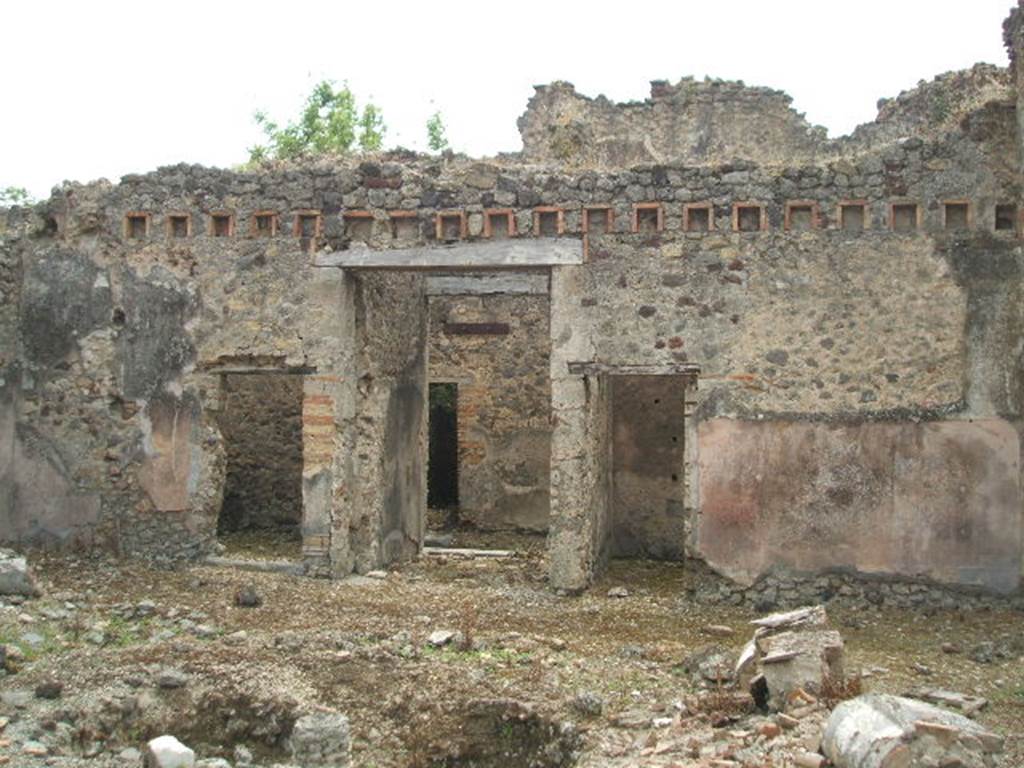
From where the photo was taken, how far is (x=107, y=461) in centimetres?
1077

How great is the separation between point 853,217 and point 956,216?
813mm

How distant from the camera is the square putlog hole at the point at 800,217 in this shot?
9.52m

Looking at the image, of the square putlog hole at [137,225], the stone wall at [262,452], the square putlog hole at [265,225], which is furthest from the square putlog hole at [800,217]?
the stone wall at [262,452]

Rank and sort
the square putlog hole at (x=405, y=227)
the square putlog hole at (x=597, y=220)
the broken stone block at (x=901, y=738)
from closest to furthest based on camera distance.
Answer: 1. the broken stone block at (x=901, y=738)
2. the square putlog hole at (x=597, y=220)
3. the square putlog hole at (x=405, y=227)

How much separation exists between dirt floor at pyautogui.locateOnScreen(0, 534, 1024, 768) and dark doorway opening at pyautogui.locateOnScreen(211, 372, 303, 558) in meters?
4.13

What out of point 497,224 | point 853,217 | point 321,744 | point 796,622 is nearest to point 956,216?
point 853,217

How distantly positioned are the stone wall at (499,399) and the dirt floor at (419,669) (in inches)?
202

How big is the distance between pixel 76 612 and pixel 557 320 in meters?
4.49

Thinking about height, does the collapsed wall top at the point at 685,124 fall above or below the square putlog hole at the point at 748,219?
above

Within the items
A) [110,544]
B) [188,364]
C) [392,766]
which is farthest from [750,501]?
[110,544]

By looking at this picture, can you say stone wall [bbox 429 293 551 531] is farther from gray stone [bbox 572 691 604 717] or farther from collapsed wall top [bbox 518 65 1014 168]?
gray stone [bbox 572 691 604 717]

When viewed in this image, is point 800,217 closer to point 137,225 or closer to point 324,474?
point 324,474

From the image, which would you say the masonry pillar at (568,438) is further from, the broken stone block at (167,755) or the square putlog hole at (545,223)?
the broken stone block at (167,755)

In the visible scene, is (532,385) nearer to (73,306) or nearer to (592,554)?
(592,554)
